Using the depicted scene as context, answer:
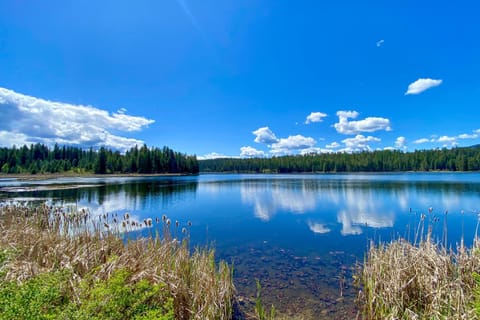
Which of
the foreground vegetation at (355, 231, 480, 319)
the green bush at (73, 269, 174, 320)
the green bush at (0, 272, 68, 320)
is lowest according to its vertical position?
the foreground vegetation at (355, 231, 480, 319)

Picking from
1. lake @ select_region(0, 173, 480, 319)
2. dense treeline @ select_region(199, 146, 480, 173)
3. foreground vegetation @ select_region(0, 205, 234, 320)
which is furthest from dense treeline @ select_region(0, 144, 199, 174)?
foreground vegetation @ select_region(0, 205, 234, 320)

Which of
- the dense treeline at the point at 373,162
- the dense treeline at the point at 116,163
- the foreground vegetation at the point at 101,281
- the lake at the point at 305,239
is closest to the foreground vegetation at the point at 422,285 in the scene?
the lake at the point at 305,239

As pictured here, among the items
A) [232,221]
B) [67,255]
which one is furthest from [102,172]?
[67,255]

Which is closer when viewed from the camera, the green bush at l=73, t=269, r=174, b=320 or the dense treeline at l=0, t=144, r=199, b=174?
the green bush at l=73, t=269, r=174, b=320

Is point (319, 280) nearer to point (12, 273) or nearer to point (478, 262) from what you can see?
point (478, 262)

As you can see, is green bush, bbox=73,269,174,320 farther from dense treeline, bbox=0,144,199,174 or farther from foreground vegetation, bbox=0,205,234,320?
dense treeline, bbox=0,144,199,174

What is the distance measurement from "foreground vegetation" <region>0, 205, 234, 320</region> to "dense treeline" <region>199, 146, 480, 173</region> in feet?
461

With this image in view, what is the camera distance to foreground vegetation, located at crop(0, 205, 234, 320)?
336cm

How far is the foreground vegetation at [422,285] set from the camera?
4480 millimetres

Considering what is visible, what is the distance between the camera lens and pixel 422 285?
505cm

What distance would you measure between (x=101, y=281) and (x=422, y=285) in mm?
6620

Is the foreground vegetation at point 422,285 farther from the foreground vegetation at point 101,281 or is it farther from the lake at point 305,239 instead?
the foreground vegetation at point 101,281

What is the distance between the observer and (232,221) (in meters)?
16.9

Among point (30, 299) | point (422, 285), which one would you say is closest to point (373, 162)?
point (422, 285)
